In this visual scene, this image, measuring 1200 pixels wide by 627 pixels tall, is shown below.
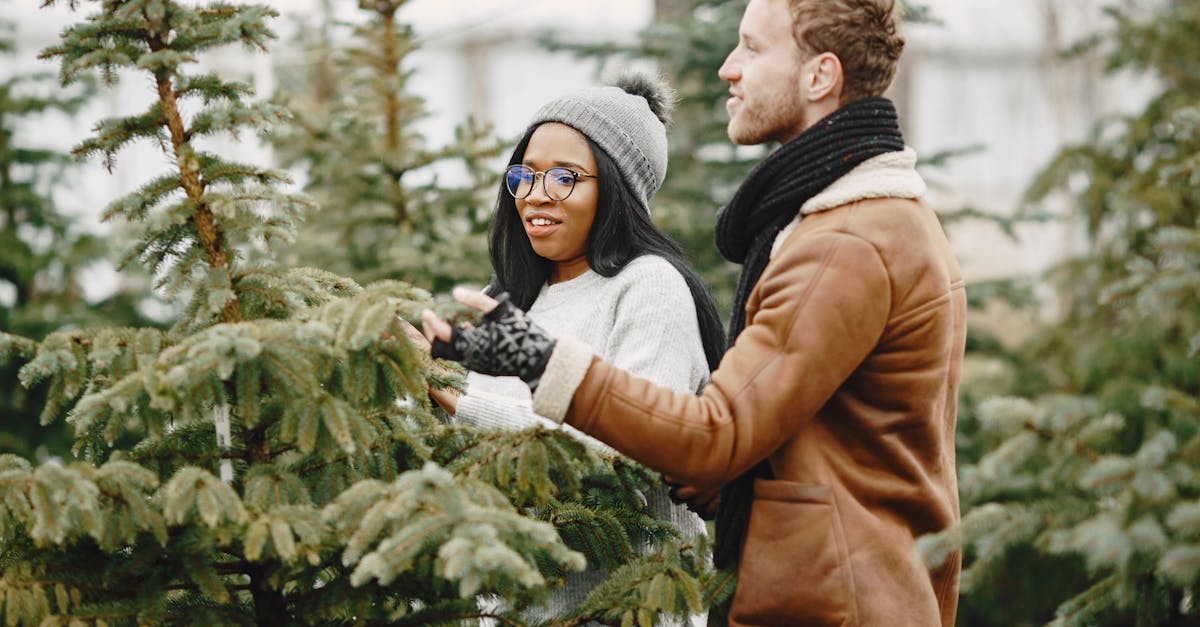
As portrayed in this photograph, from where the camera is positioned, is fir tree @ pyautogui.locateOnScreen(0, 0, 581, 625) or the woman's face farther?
the woman's face

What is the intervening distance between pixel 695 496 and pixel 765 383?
0.56 metres

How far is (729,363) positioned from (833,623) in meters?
0.58

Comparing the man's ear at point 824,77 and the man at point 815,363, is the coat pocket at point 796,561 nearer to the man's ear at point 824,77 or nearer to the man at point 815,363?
the man at point 815,363

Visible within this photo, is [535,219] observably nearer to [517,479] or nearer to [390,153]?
[517,479]

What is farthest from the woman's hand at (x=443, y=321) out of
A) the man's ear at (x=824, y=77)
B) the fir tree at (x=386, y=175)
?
the fir tree at (x=386, y=175)

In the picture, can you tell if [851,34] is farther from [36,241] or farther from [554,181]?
[36,241]

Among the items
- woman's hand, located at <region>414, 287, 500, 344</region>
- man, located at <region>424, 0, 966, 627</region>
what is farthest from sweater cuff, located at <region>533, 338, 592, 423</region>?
woman's hand, located at <region>414, 287, 500, 344</region>

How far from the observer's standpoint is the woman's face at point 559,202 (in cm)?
300

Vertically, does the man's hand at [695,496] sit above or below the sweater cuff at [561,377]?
below

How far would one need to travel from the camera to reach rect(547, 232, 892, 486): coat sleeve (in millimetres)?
2166

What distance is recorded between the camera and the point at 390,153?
5.58 m

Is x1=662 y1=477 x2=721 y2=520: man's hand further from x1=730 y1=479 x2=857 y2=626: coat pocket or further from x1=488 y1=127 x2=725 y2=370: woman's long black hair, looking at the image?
x1=488 y1=127 x2=725 y2=370: woman's long black hair

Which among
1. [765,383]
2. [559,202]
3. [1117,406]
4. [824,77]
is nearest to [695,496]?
[765,383]

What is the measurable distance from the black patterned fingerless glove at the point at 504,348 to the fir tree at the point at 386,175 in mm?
3219
